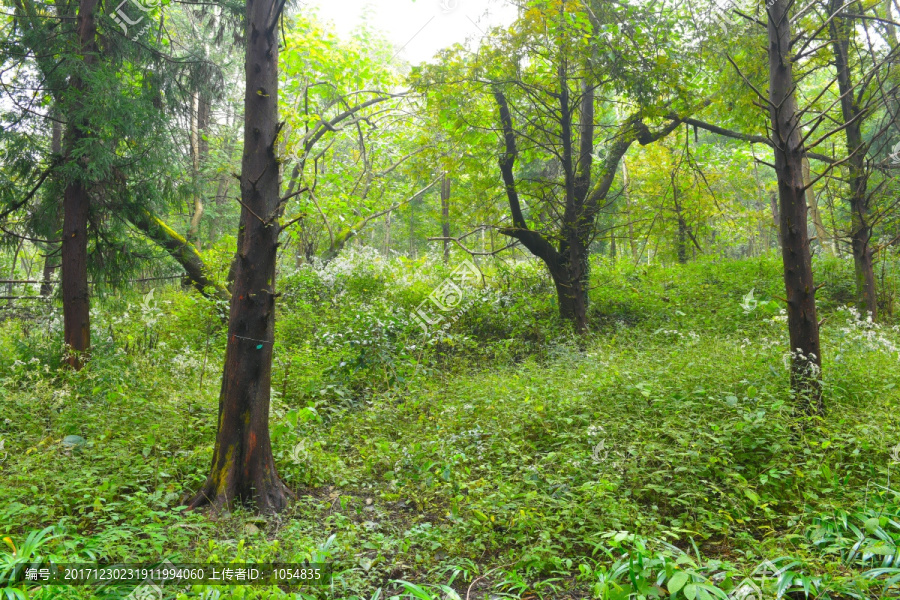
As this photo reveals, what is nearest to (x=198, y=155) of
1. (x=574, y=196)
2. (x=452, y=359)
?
(x=452, y=359)

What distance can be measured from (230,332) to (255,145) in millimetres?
1484

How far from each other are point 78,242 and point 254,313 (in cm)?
437

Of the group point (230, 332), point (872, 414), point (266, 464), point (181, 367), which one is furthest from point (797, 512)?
point (181, 367)

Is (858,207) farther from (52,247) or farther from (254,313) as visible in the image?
(52,247)

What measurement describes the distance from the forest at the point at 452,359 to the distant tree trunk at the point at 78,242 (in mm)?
32

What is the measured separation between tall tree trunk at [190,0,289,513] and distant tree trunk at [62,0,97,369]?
383cm

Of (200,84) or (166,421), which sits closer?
(166,421)

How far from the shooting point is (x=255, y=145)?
4.08 m

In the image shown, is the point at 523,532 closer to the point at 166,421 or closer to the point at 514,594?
the point at 514,594

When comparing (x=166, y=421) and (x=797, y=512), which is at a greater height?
(x=166, y=421)

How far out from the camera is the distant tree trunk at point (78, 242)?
6.54 m

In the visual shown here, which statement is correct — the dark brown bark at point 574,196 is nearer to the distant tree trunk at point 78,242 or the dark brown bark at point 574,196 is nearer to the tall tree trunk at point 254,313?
the tall tree trunk at point 254,313

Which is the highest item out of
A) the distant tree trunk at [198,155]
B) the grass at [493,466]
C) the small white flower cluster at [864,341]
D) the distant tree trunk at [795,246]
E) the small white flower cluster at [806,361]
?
the distant tree trunk at [198,155]

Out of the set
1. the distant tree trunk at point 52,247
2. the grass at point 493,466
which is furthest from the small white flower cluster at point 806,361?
the distant tree trunk at point 52,247
